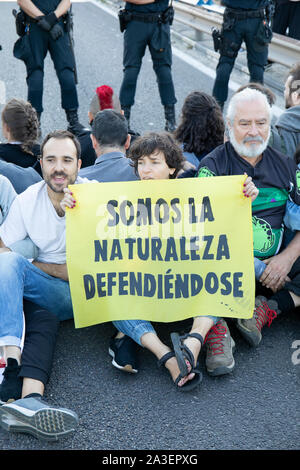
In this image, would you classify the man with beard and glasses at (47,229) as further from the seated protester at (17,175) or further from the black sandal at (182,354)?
the black sandal at (182,354)

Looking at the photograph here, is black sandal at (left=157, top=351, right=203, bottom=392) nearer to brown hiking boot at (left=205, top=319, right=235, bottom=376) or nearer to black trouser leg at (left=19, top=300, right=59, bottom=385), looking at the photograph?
brown hiking boot at (left=205, top=319, right=235, bottom=376)

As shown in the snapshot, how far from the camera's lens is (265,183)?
11.3 ft

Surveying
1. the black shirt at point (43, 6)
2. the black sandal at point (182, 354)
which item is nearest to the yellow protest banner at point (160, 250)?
the black sandal at point (182, 354)

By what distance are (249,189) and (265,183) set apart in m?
0.33

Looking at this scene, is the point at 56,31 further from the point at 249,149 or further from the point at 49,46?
the point at 249,149

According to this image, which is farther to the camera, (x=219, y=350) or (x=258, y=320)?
(x=258, y=320)

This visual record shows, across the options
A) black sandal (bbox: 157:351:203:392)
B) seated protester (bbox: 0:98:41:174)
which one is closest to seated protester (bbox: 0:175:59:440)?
black sandal (bbox: 157:351:203:392)

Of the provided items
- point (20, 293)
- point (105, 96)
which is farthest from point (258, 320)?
point (105, 96)

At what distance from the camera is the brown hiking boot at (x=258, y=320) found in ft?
10.4

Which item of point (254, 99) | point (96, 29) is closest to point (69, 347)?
point (254, 99)

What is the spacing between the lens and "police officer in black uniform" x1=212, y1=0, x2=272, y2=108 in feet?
20.8

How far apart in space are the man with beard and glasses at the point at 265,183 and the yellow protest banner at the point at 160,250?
285 mm

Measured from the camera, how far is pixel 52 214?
3.29 metres

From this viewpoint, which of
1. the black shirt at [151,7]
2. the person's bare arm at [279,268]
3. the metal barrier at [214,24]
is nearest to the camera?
the person's bare arm at [279,268]
